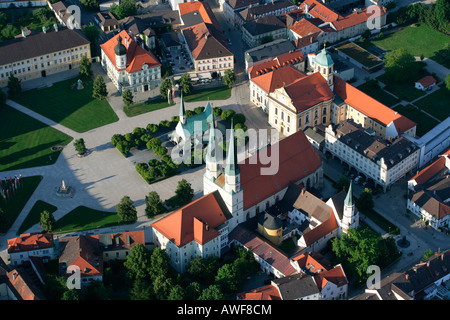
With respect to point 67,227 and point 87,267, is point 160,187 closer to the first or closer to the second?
point 67,227

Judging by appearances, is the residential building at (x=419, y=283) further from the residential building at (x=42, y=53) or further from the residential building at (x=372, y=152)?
the residential building at (x=42, y=53)

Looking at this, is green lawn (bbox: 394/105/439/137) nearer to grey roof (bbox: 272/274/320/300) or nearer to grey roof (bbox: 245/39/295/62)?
grey roof (bbox: 245/39/295/62)

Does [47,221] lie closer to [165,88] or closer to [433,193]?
[165,88]

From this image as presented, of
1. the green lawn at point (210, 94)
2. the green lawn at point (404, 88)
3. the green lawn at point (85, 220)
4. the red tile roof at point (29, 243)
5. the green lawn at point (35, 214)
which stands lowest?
the green lawn at point (85, 220)

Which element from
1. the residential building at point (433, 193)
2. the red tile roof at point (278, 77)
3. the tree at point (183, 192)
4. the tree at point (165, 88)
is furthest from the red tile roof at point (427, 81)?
the tree at point (183, 192)

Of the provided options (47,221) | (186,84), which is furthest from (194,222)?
(186,84)

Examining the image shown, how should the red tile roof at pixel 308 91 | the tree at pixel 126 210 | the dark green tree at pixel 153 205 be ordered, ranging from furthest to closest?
1. the red tile roof at pixel 308 91
2. the dark green tree at pixel 153 205
3. the tree at pixel 126 210

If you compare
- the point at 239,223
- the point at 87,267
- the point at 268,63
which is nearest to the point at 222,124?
the point at 268,63

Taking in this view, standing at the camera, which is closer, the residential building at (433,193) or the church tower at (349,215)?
the church tower at (349,215)
